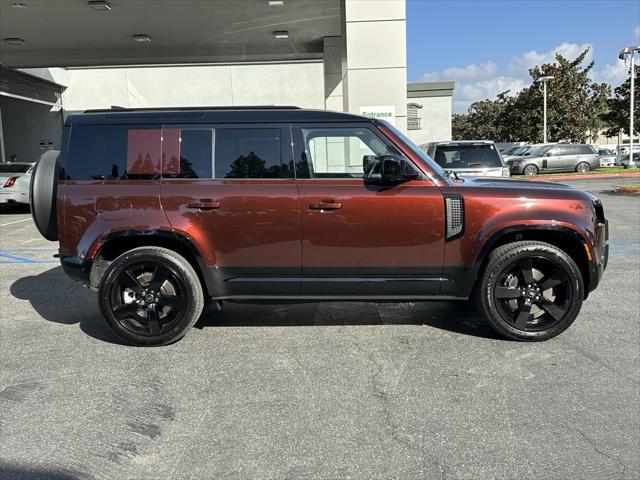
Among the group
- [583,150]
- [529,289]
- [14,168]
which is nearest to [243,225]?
[529,289]

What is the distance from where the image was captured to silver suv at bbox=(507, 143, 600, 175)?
91.0 feet

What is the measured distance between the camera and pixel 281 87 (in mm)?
26266

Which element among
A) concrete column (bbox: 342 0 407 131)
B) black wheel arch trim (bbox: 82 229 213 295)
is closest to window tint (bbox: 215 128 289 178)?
black wheel arch trim (bbox: 82 229 213 295)

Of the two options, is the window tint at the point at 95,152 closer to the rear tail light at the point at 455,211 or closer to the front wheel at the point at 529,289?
the rear tail light at the point at 455,211

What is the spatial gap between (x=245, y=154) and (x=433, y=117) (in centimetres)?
2925

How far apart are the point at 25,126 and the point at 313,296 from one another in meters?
30.0

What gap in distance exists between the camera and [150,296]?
4.68 m

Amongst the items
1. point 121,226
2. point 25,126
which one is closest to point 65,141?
point 121,226

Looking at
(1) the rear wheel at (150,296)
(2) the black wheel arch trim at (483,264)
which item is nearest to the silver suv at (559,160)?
(2) the black wheel arch trim at (483,264)

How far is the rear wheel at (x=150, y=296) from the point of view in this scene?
461cm

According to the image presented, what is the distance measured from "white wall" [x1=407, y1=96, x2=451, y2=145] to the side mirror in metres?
28.2

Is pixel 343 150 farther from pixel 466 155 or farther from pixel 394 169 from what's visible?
pixel 466 155

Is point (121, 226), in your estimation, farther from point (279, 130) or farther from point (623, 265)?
point (623, 265)

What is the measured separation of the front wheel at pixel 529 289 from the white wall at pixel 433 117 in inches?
1107
